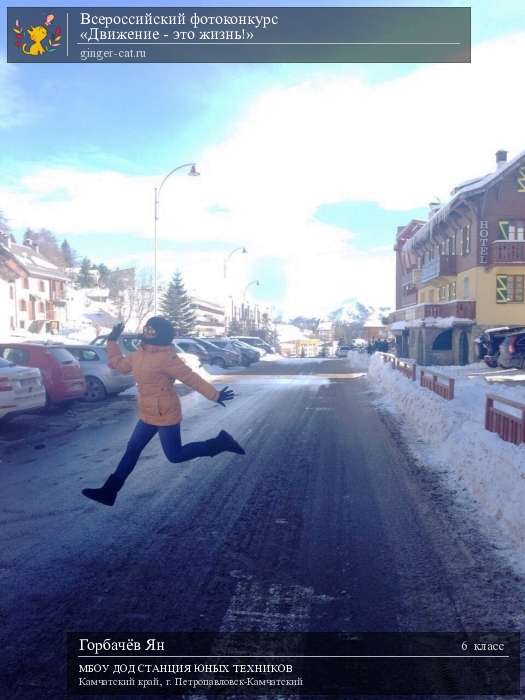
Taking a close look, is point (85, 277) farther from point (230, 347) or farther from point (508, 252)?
point (508, 252)

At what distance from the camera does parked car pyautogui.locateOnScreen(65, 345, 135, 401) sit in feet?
50.4

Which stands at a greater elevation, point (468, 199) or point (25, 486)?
point (468, 199)

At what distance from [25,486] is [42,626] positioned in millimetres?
3789

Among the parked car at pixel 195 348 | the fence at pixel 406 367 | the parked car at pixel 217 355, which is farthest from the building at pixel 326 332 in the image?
the fence at pixel 406 367

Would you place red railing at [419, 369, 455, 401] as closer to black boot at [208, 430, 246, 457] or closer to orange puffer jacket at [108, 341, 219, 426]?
black boot at [208, 430, 246, 457]

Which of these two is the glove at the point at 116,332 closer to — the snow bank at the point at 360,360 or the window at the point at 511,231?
the window at the point at 511,231

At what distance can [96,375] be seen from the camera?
15.4 metres

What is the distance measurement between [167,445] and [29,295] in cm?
5579

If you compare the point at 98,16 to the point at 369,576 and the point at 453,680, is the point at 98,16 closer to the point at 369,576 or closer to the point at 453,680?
the point at 369,576

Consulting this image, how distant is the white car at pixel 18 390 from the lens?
9859mm

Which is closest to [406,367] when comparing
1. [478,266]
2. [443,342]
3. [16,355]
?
[16,355]

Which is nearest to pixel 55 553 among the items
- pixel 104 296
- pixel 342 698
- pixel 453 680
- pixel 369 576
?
pixel 369 576

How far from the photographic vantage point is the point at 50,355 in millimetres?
12555

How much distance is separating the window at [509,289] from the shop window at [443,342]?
14.1 ft
